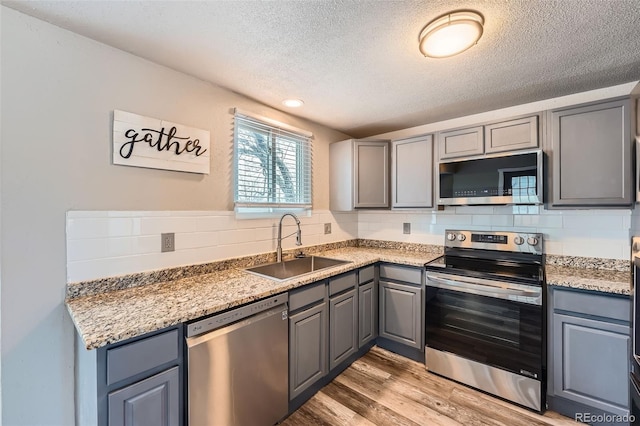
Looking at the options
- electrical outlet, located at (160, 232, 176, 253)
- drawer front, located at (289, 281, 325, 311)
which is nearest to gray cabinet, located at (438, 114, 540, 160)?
drawer front, located at (289, 281, 325, 311)

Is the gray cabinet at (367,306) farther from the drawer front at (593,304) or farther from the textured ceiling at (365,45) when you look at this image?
the textured ceiling at (365,45)

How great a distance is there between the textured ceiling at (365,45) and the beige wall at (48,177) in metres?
0.16

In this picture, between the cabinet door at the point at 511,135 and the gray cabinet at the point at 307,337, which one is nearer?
the gray cabinet at the point at 307,337

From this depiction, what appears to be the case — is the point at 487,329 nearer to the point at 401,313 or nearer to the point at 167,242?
the point at 401,313

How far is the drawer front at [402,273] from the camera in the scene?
237 centimetres

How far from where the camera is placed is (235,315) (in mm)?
1423

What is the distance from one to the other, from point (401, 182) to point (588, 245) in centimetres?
151

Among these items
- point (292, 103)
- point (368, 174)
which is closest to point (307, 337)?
point (368, 174)

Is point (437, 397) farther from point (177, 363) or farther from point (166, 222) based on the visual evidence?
point (166, 222)

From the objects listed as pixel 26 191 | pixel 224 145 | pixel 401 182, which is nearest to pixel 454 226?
pixel 401 182

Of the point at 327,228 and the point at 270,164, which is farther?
the point at 327,228

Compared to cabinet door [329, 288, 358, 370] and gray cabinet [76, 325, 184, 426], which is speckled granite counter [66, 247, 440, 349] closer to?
gray cabinet [76, 325, 184, 426]

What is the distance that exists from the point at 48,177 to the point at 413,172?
2635mm

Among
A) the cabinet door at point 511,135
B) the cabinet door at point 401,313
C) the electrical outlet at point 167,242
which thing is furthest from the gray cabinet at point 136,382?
the cabinet door at point 511,135
